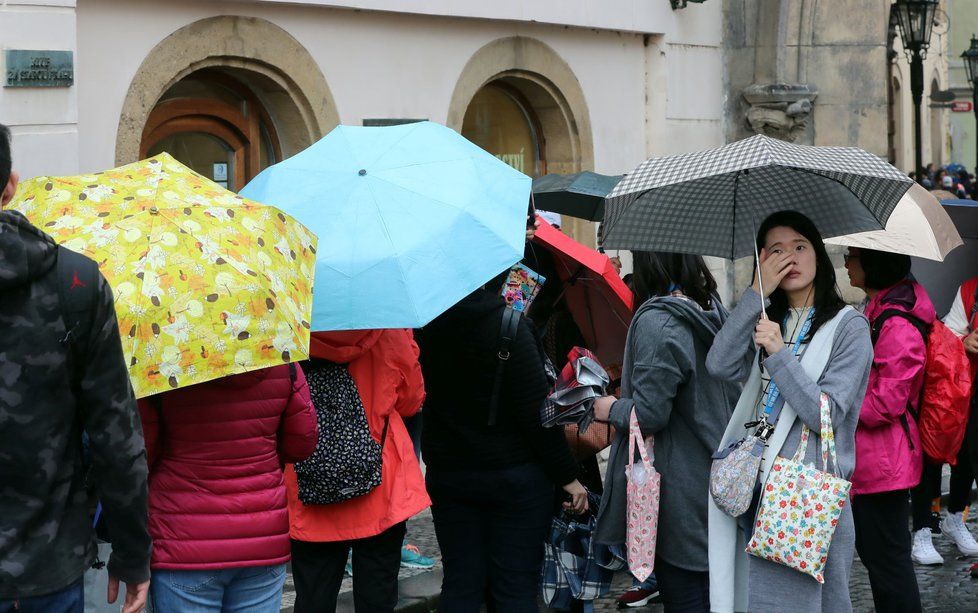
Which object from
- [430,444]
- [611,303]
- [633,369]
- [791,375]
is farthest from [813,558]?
[611,303]

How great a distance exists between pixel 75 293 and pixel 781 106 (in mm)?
10332

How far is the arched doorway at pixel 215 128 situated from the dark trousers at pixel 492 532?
12.8 feet

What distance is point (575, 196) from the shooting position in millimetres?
6891

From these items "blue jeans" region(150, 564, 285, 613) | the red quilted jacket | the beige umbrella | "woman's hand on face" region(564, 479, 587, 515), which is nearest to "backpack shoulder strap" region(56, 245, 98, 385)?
the red quilted jacket

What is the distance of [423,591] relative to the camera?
6492mm

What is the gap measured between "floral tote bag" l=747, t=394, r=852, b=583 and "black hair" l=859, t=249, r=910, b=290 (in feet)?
5.76

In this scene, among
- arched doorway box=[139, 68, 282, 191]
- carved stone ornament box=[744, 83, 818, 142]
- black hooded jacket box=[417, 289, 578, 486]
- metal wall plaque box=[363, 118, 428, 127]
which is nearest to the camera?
black hooded jacket box=[417, 289, 578, 486]

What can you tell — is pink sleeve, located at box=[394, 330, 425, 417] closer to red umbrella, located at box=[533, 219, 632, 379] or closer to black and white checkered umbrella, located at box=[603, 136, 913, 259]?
black and white checkered umbrella, located at box=[603, 136, 913, 259]

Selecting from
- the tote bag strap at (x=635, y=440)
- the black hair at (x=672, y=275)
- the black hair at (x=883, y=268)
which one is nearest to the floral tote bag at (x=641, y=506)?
the tote bag strap at (x=635, y=440)

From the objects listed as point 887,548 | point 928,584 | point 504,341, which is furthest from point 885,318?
point 928,584

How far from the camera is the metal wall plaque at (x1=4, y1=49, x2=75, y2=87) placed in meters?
6.72

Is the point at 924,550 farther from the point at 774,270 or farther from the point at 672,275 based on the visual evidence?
the point at 774,270

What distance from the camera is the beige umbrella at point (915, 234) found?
563 cm

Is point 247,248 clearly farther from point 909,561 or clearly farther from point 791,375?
point 909,561
